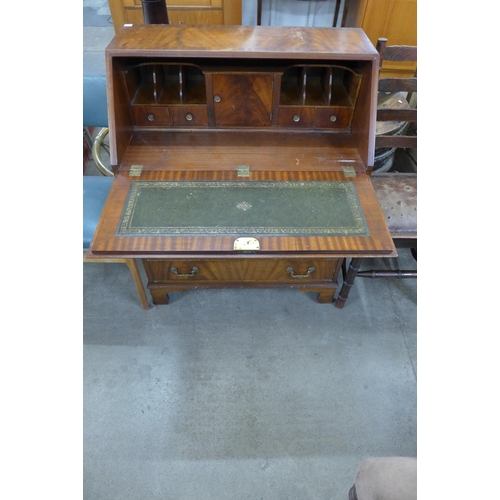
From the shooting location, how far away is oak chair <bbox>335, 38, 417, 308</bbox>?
5.36 feet

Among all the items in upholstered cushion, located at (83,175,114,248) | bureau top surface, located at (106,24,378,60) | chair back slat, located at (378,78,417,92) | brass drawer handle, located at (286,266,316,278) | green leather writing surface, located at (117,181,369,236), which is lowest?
brass drawer handle, located at (286,266,316,278)

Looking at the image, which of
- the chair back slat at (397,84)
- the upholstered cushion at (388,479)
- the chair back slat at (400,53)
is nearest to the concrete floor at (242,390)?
the upholstered cushion at (388,479)

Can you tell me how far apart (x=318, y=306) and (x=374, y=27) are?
95.7 inches

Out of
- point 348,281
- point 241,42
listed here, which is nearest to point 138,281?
point 348,281

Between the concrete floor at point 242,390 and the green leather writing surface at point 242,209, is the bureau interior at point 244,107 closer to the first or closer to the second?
the green leather writing surface at point 242,209

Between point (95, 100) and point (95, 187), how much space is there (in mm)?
455

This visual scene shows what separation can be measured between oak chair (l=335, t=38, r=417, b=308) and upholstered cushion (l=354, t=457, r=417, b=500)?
903 millimetres

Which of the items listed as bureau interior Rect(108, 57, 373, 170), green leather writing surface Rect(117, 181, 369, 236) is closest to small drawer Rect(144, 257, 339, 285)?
green leather writing surface Rect(117, 181, 369, 236)

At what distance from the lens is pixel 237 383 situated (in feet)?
5.67

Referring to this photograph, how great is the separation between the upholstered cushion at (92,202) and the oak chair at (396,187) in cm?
124

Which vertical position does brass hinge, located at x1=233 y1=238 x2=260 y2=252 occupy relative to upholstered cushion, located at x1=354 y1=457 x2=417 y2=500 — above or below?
above

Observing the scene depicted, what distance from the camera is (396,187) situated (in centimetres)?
181

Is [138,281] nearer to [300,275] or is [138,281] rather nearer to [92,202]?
[92,202]

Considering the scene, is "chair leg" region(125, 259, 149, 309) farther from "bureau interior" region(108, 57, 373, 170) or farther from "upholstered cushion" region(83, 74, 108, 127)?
"upholstered cushion" region(83, 74, 108, 127)
